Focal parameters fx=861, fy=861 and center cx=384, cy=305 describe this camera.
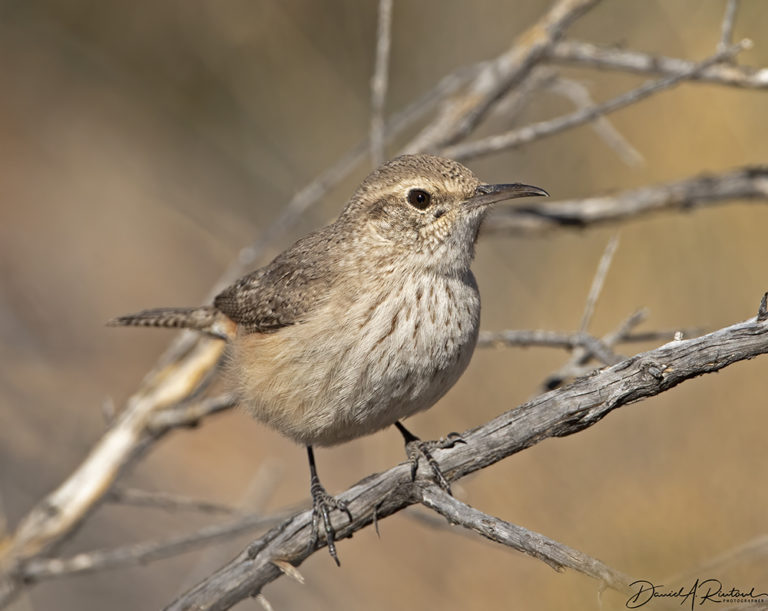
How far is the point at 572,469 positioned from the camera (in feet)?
22.7

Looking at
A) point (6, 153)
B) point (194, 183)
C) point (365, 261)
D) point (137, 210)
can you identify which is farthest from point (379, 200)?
point (6, 153)

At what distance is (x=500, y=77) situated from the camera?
5562 millimetres

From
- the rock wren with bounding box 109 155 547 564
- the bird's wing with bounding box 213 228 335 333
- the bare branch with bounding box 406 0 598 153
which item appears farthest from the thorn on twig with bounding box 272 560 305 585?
the bare branch with bounding box 406 0 598 153

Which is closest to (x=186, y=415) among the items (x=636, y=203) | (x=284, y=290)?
(x=284, y=290)

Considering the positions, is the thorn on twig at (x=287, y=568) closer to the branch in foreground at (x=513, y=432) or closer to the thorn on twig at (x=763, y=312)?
the branch in foreground at (x=513, y=432)

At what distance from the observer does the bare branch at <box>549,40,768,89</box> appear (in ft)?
16.1

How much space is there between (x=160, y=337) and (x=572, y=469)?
6005mm

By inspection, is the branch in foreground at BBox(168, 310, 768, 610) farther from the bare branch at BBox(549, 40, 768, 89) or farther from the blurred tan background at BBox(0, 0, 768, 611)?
the bare branch at BBox(549, 40, 768, 89)

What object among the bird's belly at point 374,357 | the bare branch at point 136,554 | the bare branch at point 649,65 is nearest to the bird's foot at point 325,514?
the bird's belly at point 374,357

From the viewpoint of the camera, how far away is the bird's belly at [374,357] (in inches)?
149

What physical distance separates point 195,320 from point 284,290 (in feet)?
3.39

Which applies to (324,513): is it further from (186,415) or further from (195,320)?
(195,320)

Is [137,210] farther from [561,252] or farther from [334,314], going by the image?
[334,314]

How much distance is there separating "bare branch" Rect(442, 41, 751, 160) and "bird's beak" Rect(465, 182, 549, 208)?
3.43 feet
